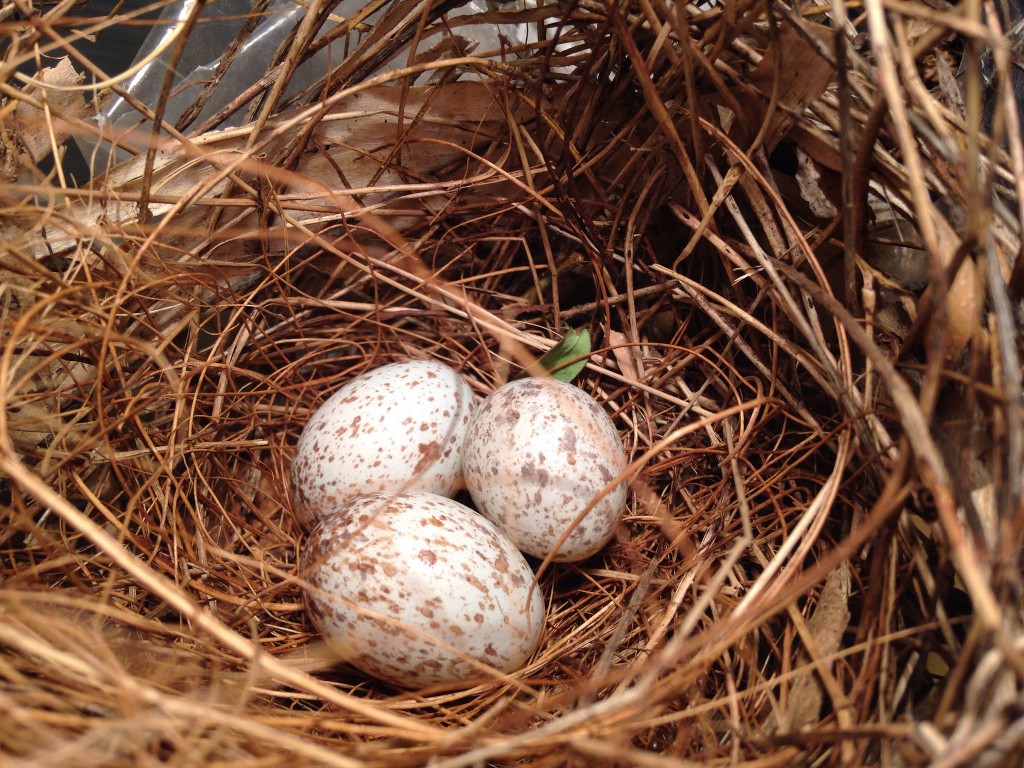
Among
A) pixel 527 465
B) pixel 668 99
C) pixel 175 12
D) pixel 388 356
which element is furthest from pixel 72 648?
pixel 175 12

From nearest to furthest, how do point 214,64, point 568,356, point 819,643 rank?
point 819,643, point 568,356, point 214,64

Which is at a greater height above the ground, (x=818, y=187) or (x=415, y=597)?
(x=818, y=187)

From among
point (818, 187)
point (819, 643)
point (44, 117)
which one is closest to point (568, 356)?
point (818, 187)

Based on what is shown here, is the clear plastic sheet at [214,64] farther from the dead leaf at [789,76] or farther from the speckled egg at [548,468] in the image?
the speckled egg at [548,468]

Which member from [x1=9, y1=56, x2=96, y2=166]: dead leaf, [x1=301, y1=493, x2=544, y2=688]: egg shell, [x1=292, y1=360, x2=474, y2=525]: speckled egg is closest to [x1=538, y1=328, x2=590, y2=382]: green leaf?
[x1=292, y1=360, x2=474, y2=525]: speckled egg

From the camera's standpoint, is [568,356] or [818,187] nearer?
[818,187]

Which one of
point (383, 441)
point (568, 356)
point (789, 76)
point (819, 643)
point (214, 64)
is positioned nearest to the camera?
point (819, 643)

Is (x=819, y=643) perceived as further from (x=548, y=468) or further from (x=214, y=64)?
(x=214, y=64)
